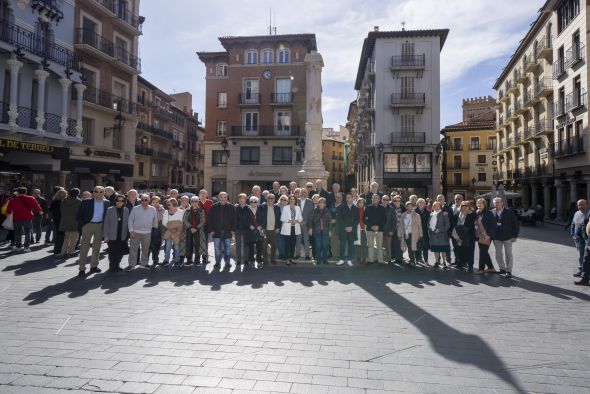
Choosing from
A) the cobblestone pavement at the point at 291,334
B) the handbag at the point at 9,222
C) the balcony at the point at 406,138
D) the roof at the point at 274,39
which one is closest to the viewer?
the cobblestone pavement at the point at 291,334

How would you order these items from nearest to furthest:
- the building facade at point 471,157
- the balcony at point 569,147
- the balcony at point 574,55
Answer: the balcony at point 574,55
the balcony at point 569,147
the building facade at point 471,157

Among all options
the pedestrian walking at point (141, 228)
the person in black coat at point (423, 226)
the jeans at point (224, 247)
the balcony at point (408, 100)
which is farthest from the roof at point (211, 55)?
the person in black coat at point (423, 226)

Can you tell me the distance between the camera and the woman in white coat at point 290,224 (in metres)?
9.99

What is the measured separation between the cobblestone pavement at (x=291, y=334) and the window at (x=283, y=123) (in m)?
31.7

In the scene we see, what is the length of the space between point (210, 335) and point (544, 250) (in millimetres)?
13032

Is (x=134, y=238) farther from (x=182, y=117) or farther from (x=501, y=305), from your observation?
(x=182, y=117)

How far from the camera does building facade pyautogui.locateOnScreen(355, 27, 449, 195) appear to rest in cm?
3716

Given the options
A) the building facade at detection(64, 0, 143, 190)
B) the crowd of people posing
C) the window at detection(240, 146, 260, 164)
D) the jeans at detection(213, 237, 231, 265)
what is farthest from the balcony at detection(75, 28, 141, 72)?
the jeans at detection(213, 237, 231, 265)

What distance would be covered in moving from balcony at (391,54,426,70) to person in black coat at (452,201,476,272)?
3118 cm

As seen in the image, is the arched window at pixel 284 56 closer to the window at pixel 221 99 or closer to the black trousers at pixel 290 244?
the window at pixel 221 99

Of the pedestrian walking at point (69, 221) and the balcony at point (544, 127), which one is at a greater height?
the balcony at point (544, 127)

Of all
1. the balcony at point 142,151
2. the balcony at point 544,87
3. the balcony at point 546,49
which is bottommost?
the balcony at point 142,151

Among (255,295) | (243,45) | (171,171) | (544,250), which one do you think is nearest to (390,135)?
(243,45)

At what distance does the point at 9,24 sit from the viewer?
728 inches
